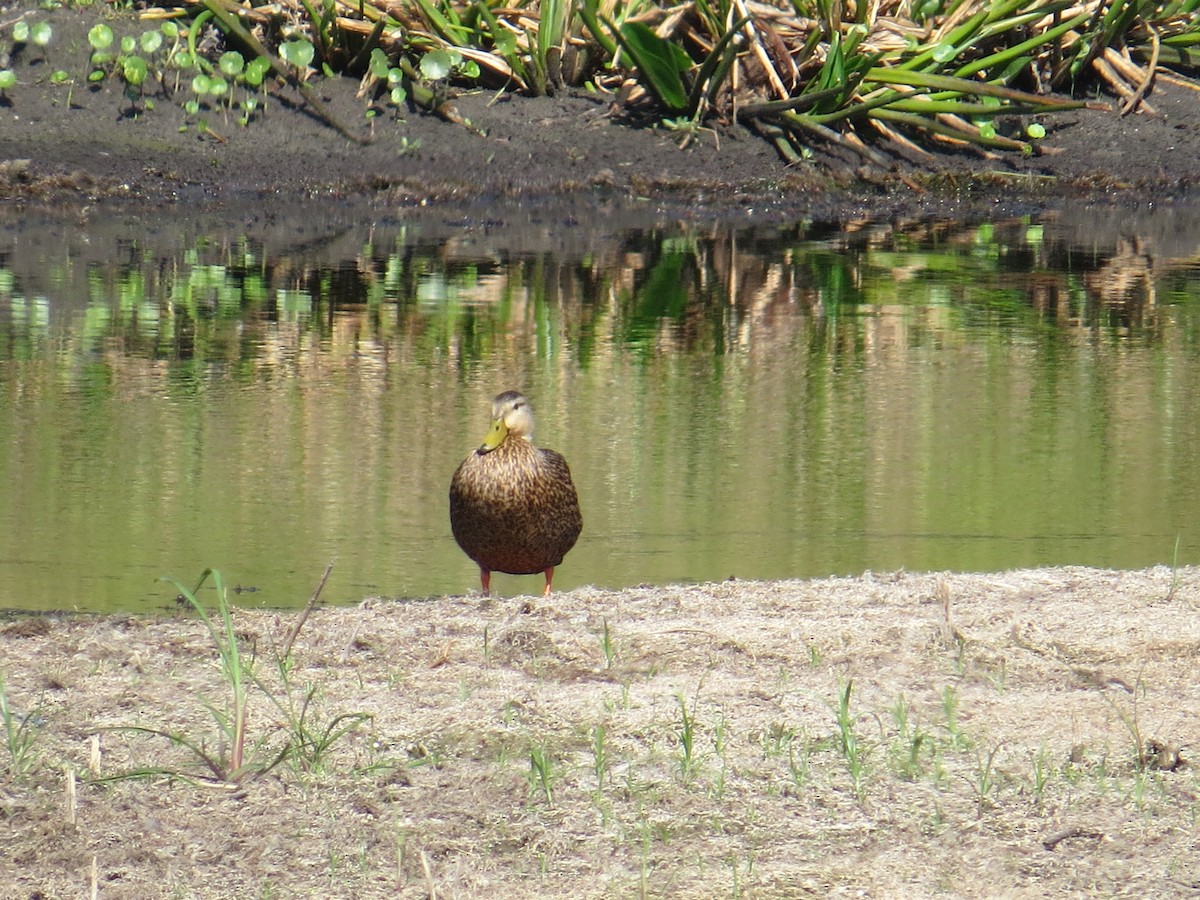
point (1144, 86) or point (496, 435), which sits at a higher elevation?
point (1144, 86)

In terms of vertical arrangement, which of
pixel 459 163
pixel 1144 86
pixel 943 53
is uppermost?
pixel 943 53

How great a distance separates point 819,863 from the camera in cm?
302

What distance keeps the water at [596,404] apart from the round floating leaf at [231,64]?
224 cm

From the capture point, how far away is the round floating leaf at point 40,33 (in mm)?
13641

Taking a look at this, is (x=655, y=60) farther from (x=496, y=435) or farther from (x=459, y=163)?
(x=496, y=435)

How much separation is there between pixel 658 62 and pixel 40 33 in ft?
14.8

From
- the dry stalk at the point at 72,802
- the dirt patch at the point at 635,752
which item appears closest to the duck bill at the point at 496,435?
the dirt patch at the point at 635,752

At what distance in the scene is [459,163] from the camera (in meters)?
13.5

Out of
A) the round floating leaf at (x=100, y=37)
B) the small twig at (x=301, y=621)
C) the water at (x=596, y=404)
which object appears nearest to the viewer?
the small twig at (x=301, y=621)

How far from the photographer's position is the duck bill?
531 centimetres

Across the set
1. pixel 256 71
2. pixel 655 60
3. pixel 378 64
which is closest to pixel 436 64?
pixel 378 64

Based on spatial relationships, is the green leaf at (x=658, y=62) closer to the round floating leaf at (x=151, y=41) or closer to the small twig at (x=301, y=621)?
the round floating leaf at (x=151, y=41)

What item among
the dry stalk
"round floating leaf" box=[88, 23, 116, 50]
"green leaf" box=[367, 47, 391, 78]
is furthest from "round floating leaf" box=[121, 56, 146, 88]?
the dry stalk

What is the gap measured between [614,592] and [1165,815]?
1.83 m
